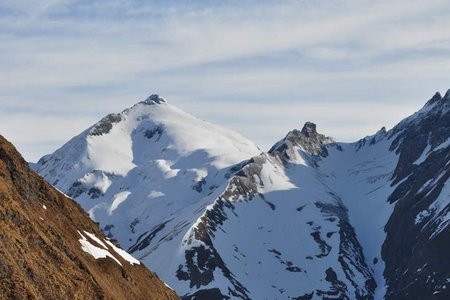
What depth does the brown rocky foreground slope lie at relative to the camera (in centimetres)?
7200

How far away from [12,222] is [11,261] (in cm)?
856

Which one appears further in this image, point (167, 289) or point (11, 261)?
point (167, 289)

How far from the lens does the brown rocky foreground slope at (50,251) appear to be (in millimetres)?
72000

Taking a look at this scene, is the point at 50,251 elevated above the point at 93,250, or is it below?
above

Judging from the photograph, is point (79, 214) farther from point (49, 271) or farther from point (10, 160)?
point (49, 271)

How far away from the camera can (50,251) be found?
81.4m

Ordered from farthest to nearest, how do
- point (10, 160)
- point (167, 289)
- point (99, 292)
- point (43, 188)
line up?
point (167, 289), point (43, 188), point (10, 160), point (99, 292)

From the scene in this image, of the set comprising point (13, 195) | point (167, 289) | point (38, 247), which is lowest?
point (167, 289)

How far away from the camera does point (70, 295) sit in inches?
3091

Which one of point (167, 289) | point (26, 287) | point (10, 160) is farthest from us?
point (167, 289)

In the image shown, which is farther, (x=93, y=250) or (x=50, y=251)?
(x=93, y=250)

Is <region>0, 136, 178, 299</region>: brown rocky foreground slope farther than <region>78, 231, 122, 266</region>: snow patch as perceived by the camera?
No

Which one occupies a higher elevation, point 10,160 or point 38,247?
point 10,160

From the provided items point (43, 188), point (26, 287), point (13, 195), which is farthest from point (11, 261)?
point (43, 188)
